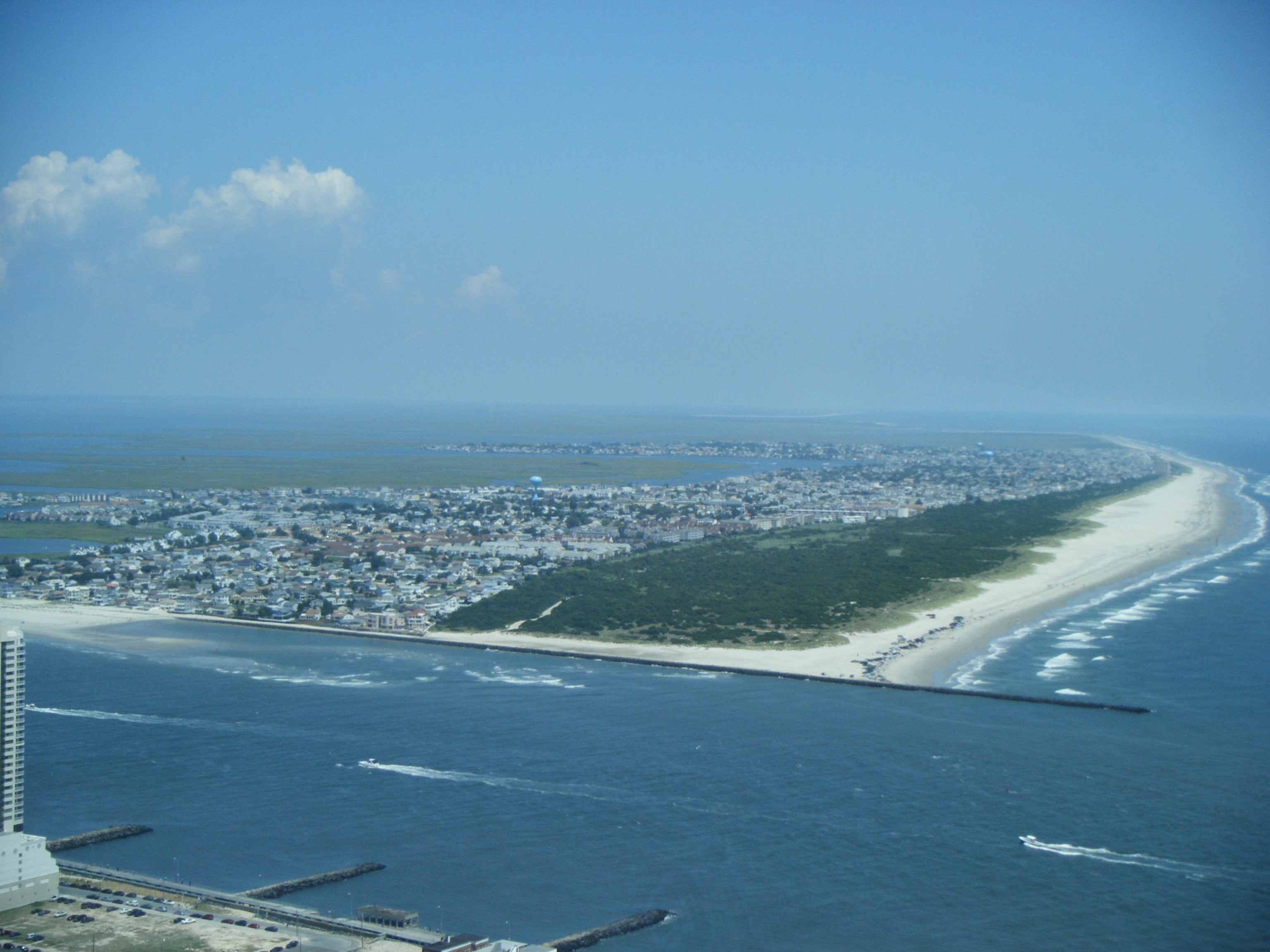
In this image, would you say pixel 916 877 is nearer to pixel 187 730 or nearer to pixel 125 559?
pixel 187 730

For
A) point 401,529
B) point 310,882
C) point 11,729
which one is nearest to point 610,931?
point 310,882

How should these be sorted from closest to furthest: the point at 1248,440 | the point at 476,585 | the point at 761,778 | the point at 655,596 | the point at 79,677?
the point at 761,778
the point at 79,677
the point at 655,596
the point at 476,585
the point at 1248,440

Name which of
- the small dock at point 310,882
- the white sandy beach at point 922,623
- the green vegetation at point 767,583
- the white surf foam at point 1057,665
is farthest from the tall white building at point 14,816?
the white surf foam at point 1057,665

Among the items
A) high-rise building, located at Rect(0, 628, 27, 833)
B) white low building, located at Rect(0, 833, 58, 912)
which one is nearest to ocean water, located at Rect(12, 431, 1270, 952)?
white low building, located at Rect(0, 833, 58, 912)

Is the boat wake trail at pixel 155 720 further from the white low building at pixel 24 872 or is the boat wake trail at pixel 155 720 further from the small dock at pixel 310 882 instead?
the white low building at pixel 24 872

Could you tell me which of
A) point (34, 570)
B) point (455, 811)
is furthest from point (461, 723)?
point (34, 570)
